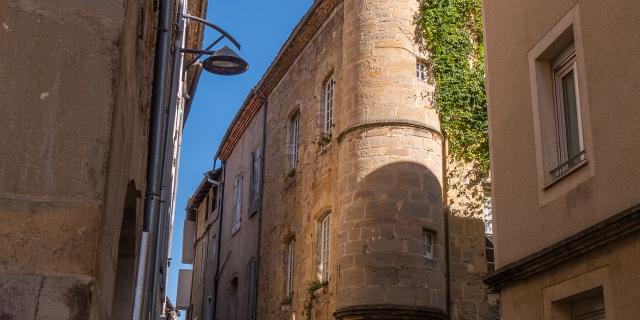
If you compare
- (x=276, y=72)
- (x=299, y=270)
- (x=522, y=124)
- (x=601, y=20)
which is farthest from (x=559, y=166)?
(x=276, y=72)

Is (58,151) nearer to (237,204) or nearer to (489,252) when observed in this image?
(489,252)

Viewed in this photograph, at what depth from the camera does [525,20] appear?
964 centimetres

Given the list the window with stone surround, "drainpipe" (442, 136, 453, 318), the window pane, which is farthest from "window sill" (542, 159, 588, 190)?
the window with stone surround

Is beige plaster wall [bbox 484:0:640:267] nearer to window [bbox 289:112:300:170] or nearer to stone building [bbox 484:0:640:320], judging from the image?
stone building [bbox 484:0:640:320]

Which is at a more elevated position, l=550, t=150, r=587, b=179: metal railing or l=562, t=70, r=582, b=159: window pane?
l=562, t=70, r=582, b=159: window pane

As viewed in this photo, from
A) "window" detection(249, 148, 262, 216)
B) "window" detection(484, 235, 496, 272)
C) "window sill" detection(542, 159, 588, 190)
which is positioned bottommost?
"window sill" detection(542, 159, 588, 190)

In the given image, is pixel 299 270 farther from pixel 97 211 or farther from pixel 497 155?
pixel 97 211

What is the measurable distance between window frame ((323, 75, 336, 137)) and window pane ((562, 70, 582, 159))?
956 centimetres

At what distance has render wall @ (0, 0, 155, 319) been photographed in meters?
3.80

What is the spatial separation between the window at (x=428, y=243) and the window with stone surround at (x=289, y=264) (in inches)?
206

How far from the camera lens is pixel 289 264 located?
66.0ft

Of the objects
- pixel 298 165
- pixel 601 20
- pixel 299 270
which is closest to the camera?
pixel 601 20

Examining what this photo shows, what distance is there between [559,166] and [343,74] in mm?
8678

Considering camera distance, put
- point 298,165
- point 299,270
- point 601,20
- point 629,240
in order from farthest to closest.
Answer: point 298,165 < point 299,270 < point 601,20 < point 629,240
